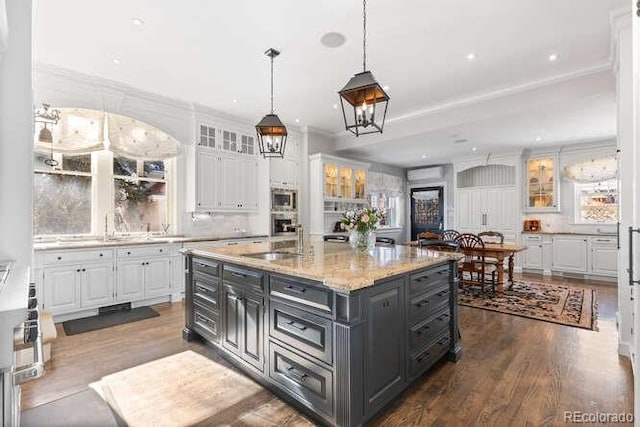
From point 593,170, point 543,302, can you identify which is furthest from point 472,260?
point 593,170

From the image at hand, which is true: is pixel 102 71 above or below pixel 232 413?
above

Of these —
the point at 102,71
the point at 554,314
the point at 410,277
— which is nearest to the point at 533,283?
the point at 554,314

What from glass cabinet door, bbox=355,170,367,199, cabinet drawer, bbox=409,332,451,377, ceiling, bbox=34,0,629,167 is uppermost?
ceiling, bbox=34,0,629,167

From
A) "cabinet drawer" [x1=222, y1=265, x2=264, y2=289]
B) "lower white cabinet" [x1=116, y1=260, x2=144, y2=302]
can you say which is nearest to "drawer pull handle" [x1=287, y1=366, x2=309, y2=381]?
"cabinet drawer" [x1=222, y1=265, x2=264, y2=289]

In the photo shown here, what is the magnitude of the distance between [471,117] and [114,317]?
18.8ft

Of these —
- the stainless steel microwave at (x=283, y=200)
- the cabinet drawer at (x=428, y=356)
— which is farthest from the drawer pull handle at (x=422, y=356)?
the stainless steel microwave at (x=283, y=200)

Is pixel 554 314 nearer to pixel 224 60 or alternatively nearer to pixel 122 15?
pixel 224 60

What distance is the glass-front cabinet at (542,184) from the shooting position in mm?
7000

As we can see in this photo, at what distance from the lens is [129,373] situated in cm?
257

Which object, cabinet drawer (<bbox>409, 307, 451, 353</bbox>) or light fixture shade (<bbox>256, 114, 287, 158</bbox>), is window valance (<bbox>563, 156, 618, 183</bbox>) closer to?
cabinet drawer (<bbox>409, 307, 451, 353</bbox>)

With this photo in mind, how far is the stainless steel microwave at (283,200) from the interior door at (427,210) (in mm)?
4620

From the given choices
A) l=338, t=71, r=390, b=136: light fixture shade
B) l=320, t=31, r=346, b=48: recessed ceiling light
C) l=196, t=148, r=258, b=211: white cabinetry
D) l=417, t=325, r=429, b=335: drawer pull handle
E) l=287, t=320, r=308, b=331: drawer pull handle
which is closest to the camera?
l=287, t=320, r=308, b=331: drawer pull handle

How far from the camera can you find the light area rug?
203 centimetres

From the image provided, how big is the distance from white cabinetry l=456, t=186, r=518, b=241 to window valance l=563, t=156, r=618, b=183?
111 cm
